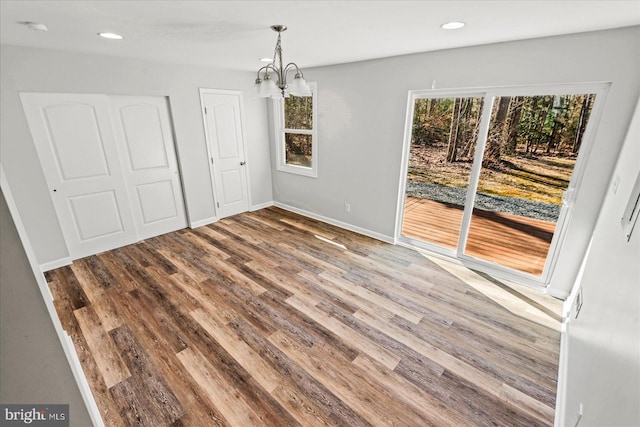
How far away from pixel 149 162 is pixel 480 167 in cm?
419

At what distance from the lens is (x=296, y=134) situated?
478 centimetres

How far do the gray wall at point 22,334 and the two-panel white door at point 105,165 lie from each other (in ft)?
11.6

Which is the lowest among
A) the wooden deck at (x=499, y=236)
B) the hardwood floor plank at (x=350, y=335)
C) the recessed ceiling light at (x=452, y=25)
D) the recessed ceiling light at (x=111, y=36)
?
the hardwood floor plank at (x=350, y=335)

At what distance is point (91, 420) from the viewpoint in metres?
0.86

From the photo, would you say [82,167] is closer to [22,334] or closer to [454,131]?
[22,334]

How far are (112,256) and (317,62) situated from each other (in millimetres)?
3620

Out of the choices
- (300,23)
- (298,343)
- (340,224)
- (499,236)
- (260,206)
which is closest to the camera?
(300,23)

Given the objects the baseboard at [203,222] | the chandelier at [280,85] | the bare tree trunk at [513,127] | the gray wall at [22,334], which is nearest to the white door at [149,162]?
the baseboard at [203,222]

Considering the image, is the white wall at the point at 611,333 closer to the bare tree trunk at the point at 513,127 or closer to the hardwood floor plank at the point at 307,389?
the bare tree trunk at the point at 513,127

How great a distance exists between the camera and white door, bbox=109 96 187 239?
3584mm

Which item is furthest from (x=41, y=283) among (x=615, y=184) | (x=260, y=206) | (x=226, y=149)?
(x=260, y=206)

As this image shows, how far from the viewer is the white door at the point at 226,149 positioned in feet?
14.1

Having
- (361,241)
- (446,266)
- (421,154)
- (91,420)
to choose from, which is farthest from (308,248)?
(91,420)

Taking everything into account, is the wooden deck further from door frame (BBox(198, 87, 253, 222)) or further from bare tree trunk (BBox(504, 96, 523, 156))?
door frame (BBox(198, 87, 253, 222))
